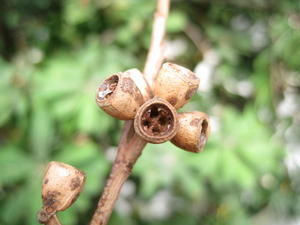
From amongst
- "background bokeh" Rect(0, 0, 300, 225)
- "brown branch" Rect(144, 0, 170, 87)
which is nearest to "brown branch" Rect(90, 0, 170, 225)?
"brown branch" Rect(144, 0, 170, 87)

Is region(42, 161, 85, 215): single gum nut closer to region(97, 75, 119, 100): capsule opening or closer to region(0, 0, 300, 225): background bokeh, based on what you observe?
region(97, 75, 119, 100): capsule opening

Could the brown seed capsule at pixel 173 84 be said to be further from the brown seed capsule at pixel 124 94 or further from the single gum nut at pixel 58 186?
the single gum nut at pixel 58 186

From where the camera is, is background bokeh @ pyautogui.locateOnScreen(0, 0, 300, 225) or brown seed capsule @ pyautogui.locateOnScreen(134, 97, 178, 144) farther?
background bokeh @ pyautogui.locateOnScreen(0, 0, 300, 225)

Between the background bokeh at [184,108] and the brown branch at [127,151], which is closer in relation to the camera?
the brown branch at [127,151]

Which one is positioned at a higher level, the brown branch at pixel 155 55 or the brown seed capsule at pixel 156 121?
the brown branch at pixel 155 55

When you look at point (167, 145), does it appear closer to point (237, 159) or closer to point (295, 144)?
point (237, 159)

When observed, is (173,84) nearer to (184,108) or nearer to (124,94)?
(124,94)

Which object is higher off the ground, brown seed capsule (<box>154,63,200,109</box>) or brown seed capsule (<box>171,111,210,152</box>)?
brown seed capsule (<box>154,63,200,109</box>)

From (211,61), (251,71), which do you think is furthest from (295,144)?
(211,61)

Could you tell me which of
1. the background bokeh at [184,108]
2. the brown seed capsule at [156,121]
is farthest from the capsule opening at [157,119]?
the background bokeh at [184,108]
